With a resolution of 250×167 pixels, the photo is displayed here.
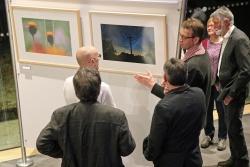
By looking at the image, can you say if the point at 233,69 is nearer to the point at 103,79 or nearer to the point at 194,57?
the point at 194,57

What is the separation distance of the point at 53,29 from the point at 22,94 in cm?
78

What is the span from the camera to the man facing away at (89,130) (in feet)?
9.73

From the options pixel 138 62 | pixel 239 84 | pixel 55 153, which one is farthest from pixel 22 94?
pixel 239 84

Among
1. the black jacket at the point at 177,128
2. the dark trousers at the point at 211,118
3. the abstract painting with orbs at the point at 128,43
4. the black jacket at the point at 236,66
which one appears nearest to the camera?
the black jacket at the point at 177,128

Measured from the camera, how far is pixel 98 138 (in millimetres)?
3010

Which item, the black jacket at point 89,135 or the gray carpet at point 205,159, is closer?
the black jacket at point 89,135

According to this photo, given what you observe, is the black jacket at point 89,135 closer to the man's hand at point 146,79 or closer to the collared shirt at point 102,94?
the collared shirt at point 102,94

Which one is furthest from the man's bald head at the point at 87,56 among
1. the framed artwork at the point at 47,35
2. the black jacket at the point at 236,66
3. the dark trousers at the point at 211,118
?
the dark trousers at the point at 211,118

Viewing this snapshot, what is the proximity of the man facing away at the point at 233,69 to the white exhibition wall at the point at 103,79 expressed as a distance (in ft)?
1.79

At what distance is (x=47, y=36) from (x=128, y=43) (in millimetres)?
803

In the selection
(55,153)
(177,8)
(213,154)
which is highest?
(177,8)

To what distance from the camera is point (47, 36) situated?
4.47 metres

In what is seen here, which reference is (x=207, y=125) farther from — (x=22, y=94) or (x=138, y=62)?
(x=22, y=94)

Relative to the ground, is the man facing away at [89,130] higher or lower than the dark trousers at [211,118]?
higher
